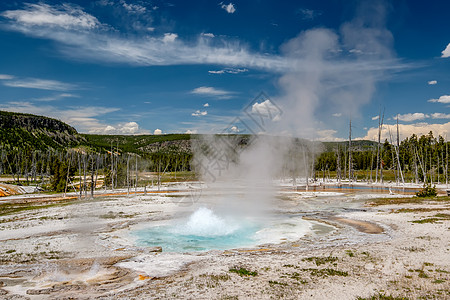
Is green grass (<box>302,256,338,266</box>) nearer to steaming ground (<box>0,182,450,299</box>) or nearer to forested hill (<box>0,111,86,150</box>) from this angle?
steaming ground (<box>0,182,450,299</box>)

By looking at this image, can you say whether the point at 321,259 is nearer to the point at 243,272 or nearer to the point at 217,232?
the point at 243,272

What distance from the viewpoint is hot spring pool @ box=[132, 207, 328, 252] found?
16.1 m

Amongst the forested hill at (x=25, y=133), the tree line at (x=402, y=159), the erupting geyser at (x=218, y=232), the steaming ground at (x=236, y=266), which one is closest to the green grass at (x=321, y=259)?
the steaming ground at (x=236, y=266)

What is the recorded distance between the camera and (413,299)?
8047mm

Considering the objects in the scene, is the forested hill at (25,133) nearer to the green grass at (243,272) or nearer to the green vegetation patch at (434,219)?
the green grass at (243,272)

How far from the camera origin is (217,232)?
18.8 meters

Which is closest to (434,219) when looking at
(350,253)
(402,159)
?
(350,253)

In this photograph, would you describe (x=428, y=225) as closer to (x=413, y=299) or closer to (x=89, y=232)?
(x=413, y=299)

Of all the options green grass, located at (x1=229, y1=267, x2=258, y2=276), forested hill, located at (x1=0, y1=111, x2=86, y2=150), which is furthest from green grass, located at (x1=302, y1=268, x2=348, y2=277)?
forested hill, located at (x1=0, y1=111, x2=86, y2=150)

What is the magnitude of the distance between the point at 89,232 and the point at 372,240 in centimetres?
1613

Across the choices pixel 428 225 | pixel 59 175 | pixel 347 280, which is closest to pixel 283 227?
pixel 428 225

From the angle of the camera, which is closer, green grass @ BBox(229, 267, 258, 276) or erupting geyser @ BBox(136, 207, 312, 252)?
green grass @ BBox(229, 267, 258, 276)

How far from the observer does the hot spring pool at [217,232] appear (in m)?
16.1

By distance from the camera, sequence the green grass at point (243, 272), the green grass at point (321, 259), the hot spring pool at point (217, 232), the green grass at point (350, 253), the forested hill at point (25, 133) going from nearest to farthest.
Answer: the green grass at point (243, 272) < the green grass at point (321, 259) < the green grass at point (350, 253) < the hot spring pool at point (217, 232) < the forested hill at point (25, 133)
